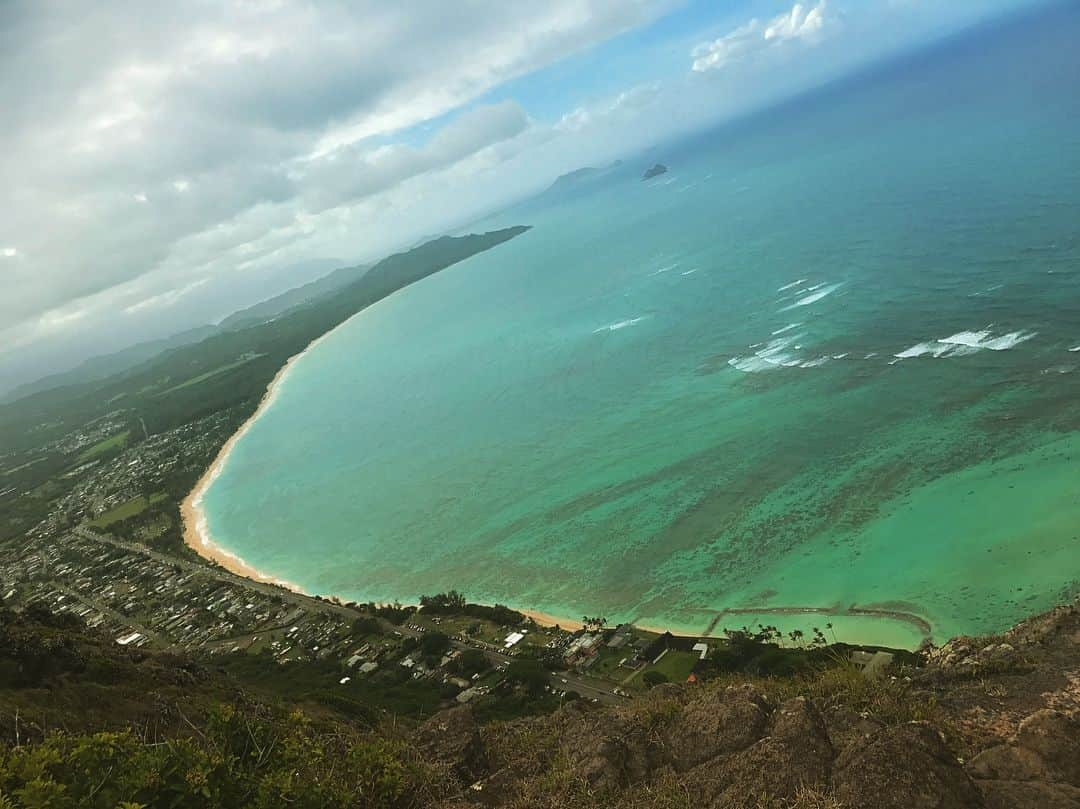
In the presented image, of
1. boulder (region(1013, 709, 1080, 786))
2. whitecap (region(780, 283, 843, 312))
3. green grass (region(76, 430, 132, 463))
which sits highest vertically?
green grass (region(76, 430, 132, 463))

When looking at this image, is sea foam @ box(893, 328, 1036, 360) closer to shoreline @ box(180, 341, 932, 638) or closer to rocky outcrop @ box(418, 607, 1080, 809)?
shoreline @ box(180, 341, 932, 638)

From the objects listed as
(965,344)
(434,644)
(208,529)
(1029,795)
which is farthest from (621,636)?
(208,529)

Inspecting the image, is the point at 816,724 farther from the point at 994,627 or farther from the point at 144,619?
the point at 144,619

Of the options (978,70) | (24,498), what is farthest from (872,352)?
(978,70)

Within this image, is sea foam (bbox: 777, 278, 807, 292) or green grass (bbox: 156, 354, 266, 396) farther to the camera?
green grass (bbox: 156, 354, 266, 396)

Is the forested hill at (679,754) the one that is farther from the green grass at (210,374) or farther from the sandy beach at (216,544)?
the green grass at (210,374)

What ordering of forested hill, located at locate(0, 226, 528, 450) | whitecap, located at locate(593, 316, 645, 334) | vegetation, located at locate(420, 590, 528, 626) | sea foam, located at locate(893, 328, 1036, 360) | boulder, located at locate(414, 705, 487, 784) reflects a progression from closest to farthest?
1. boulder, located at locate(414, 705, 487, 784)
2. vegetation, located at locate(420, 590, 528, 626)
3. sea foam, located at locate(893, 328, 1036, 360)
4. whitecap, located at locate(593, 316, 645, 334)
5. forested hill, located at locate(0, 226, 528, 450)

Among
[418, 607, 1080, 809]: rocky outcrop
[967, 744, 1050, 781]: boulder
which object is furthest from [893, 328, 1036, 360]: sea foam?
[967, 744, 1050, 781]: boulder

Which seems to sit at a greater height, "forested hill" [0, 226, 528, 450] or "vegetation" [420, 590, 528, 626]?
"forested hill" [0, 226, 528, 450]
